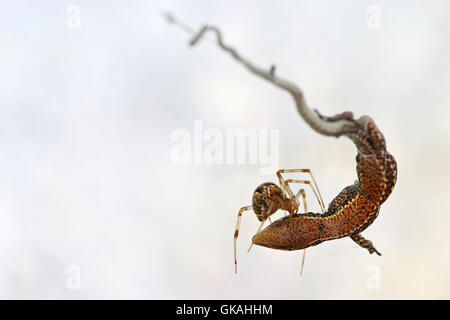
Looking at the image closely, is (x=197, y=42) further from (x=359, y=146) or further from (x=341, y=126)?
(x=359, y=146)

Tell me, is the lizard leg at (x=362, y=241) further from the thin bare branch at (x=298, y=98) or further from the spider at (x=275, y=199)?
the thin bare branch at (x=298, y=98)

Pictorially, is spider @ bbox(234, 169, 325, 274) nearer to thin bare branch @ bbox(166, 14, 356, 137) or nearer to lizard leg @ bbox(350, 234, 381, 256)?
lizard leg @ bbox(350, 234, 381, 256)

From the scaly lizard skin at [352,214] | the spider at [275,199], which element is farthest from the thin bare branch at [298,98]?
the spider at [275,199]

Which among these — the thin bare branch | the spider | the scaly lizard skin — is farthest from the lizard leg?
the thin bare branch

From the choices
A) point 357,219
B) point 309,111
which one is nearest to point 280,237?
point 357,219

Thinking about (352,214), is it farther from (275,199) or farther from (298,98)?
(298,98)

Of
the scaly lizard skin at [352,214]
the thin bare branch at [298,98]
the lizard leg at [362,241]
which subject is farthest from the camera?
the lizard leg at [362,241]
